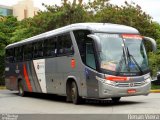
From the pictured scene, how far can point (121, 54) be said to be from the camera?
16734 millimetres

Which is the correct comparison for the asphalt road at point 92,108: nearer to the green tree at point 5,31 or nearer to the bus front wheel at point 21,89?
the bus front wheel at point 21,89

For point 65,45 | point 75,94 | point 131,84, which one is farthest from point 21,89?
point 131,84

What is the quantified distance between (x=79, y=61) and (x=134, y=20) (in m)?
19.1

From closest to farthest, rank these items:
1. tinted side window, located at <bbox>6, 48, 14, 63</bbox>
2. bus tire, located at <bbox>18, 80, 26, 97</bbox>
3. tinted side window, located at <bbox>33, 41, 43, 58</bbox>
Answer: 1. tinted side window, located at <bbox>33, 41, 43, 58</bbox>
2. bus tire, located at <bbox>18, 80, 26, 97</bbox>
3. tinted side window, located at <bbox>6, 48, 14, 63</bbox>

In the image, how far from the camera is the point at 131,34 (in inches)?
691

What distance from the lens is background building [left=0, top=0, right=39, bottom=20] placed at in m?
113

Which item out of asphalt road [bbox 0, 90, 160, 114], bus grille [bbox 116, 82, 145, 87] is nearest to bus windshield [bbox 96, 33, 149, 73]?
bus grille [bbox 116, 82, 145, 87]

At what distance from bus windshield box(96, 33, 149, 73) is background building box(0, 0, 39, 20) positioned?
96486 millimetres

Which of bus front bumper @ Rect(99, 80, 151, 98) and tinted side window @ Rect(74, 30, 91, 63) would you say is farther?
tinted side window @ Rect(74, 30, 91, 63)

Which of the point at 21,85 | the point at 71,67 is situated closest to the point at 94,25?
the point at 71,67

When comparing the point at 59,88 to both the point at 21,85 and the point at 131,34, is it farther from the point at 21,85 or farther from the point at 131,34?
the point at 21,85

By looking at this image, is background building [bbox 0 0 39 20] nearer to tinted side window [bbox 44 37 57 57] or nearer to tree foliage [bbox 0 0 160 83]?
tree foliage [bbox 0 0 160 83]

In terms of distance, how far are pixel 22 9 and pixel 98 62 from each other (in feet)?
325

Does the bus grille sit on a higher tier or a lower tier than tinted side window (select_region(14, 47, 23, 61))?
lower
